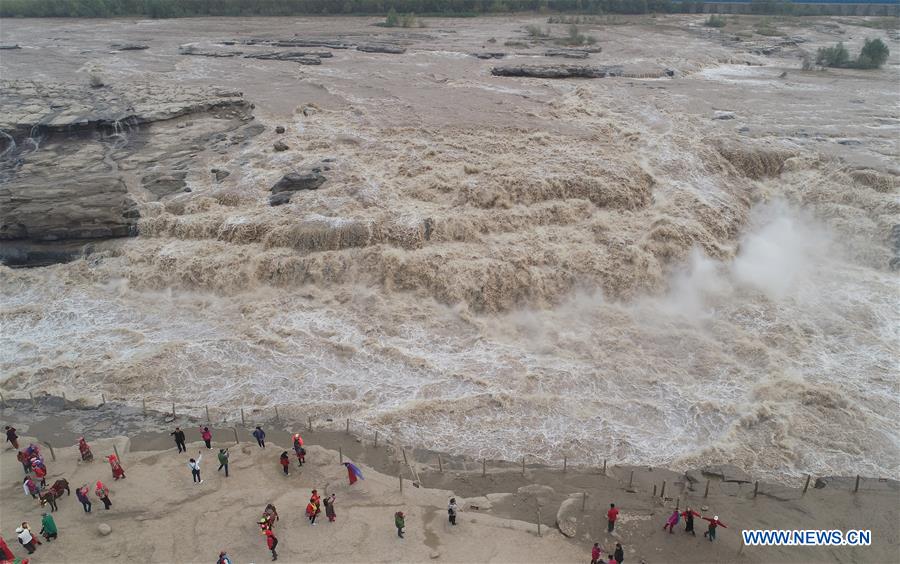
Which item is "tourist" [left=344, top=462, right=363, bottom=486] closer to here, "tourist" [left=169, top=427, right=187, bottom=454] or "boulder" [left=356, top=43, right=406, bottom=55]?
"tourist" [left=169, top=427, right=187, bottom=454]

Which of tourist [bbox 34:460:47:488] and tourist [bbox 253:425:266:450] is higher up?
tourist [bbox 253:425:266:450]

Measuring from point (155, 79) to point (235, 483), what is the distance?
29923 mm

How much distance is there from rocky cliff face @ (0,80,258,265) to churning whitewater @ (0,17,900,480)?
0.25m

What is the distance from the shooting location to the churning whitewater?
549 inches

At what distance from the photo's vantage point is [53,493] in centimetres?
1102

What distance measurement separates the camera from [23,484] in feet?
38.0

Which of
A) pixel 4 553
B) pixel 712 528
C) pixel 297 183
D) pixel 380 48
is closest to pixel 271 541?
pixel 4 553

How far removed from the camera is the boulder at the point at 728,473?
39.6 feet

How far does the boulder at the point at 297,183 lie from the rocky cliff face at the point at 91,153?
3679 millimetres

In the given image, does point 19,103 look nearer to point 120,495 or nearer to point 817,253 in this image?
point 120,495

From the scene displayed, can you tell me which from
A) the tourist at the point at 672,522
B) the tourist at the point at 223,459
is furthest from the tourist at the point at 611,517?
the tourist at the point at 223,459

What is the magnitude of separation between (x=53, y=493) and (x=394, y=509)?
620 cm

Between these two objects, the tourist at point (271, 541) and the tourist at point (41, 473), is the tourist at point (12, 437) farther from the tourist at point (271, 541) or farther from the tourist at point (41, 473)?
the tourist at point (271, 541)

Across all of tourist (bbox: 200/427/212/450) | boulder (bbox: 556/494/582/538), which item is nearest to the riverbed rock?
boulder (bbox: 556/494/582/538)
